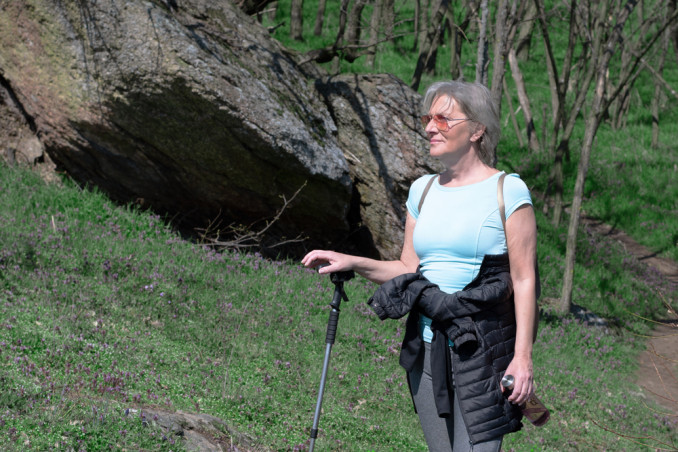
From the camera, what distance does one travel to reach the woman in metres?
2.82

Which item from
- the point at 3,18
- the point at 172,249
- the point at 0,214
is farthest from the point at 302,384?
the point at 3,18

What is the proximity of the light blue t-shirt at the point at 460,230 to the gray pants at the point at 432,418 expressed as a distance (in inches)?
5.5

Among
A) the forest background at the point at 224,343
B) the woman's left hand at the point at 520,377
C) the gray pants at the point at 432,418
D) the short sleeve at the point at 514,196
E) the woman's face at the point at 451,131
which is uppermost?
the woman's face at the point at 451,131

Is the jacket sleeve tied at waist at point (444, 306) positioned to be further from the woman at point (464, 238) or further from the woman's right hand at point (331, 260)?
the woman's right hand at point (331, 260)

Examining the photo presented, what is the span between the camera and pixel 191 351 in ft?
18.8

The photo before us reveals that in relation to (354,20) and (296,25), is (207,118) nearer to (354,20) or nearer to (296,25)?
(354,20)

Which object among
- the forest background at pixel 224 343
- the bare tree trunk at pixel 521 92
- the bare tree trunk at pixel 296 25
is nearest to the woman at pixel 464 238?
the forest background at pixel 224 343

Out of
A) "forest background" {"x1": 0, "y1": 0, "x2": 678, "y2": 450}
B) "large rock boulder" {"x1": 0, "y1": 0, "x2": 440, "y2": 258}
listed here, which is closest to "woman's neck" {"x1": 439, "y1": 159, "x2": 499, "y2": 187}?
"forest background" {"x1": 0, "y1": 0, "x2": 678, "y2": 450}

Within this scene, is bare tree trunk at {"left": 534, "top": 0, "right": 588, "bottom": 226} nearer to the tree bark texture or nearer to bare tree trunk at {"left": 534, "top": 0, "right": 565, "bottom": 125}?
bare tree trunk at {"left": 534, "top": 0, "right": 565, "bottom": 125}

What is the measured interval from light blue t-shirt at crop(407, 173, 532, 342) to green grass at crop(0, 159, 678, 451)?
7.01 feet

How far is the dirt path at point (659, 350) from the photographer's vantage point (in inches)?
282

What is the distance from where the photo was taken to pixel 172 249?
7477 mm

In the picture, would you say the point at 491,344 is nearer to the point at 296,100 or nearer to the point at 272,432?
the point at 272,432

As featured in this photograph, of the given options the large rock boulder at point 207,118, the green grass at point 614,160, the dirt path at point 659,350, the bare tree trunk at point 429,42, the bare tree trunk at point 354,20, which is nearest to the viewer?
the dirt path at point 659,350
